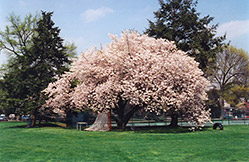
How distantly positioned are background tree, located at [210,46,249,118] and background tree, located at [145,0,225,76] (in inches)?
778

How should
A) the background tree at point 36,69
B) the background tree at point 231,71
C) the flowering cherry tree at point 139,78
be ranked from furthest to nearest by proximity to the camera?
the background tree at point 231,71
the background tree at point 36,69
the flowering cherry tree at point 139,78

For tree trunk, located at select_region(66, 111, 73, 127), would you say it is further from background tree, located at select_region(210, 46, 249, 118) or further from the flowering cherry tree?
background tree, located at select_region(210, 46, 249, 118)

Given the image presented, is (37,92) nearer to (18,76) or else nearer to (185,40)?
(18,76)

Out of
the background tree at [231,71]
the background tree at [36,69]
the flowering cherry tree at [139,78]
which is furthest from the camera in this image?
the background tree at [231,71]

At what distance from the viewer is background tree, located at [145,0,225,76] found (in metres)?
25.7

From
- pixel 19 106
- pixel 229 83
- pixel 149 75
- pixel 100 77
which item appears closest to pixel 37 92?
pixel 19 106

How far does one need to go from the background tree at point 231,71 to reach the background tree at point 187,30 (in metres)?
19.8

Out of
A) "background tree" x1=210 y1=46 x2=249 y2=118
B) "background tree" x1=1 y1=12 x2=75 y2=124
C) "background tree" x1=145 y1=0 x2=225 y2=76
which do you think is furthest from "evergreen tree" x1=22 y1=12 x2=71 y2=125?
"background tree" x1=210 y1=46 x2=249 y2=118

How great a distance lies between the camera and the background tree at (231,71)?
Answer: 4562cm

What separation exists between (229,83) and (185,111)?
1118 inches

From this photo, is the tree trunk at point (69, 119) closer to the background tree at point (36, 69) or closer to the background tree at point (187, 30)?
the background tree at point (36, 69)

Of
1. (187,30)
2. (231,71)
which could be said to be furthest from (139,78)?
(231,71)

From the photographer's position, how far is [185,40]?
89.0ft

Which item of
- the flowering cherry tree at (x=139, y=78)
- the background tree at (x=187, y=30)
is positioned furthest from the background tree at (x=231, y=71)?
the flowering cherry tree at (x=139, y=78)
